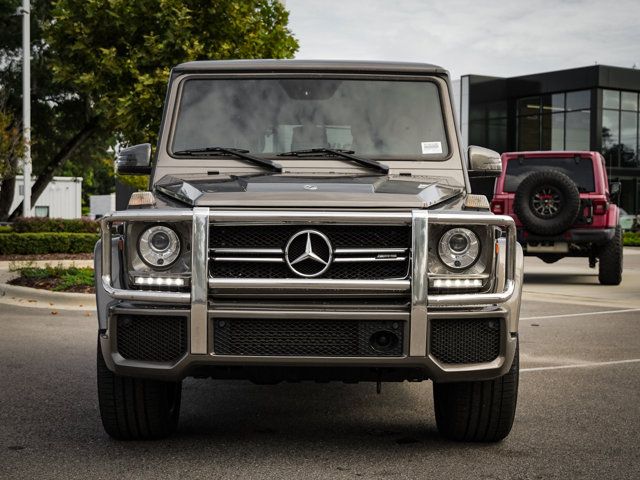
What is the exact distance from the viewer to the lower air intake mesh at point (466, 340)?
4531 millimetres

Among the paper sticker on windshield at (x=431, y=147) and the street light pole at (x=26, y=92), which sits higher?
the street light pole at (x=26, y=92)

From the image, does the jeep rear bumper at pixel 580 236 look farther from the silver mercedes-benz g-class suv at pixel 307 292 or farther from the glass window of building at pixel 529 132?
the glass window of building at pixel 529 132

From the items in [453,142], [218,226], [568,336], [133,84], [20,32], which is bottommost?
[568,336]

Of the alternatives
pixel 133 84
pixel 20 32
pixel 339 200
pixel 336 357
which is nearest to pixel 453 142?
pixel 339 200

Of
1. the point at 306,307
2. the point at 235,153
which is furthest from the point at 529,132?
the point at 306,307

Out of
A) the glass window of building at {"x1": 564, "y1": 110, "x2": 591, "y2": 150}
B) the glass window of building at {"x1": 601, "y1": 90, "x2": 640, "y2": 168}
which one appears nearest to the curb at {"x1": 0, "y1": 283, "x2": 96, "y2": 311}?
the glass window of building at {"x1": 564, "y1": 110, "x2": 591, "y2": 150}

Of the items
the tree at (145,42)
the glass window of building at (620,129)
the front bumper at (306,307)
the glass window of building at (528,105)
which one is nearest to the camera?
the front bumper at (306,307)

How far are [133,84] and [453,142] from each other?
1764 centimetres

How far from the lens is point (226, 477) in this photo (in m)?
4.48

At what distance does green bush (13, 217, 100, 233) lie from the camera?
936 inches

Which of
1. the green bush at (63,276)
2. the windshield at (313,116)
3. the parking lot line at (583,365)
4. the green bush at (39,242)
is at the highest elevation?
the windshield at (313,116)

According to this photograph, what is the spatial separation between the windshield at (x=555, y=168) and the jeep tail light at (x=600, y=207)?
0.36 m

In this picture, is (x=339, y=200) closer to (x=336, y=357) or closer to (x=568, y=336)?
(x=336, y=357)

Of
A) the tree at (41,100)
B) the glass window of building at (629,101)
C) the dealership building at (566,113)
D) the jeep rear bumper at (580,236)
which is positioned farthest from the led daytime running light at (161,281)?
the glass window of building at (629,101)
